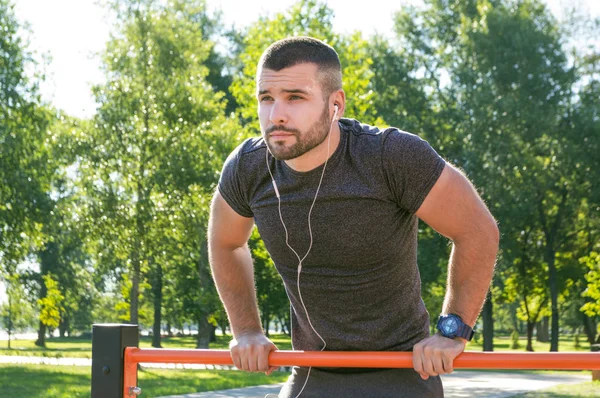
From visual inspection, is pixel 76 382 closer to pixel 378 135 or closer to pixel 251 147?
pixel 251 147

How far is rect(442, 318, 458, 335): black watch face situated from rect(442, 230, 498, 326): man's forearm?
52 mm

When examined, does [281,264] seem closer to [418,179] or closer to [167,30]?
[418,179]

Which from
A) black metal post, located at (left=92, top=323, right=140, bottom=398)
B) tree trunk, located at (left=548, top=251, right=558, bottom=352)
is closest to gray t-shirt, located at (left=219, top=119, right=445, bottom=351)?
black metal post, located at (left=92, top=323, right=140, bottom=398)

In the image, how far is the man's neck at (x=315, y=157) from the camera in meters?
2.62

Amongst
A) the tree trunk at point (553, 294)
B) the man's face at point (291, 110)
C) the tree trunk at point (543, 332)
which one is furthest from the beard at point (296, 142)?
the tree trunk at point (543, 332)

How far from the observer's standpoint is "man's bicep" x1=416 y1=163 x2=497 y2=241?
8.34 ft

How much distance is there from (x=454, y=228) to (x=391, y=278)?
0.24 meters

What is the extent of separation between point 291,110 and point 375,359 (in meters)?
0.70

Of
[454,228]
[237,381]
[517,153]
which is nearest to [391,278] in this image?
[454,228]

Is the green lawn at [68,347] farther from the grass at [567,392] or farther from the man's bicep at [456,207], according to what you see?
the man's bicep at [456,207]

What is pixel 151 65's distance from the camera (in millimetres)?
20188

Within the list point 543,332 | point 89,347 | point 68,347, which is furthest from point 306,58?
point 543,332

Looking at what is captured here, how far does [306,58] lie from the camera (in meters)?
2.55

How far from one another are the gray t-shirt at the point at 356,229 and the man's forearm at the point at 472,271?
0.17 metres
